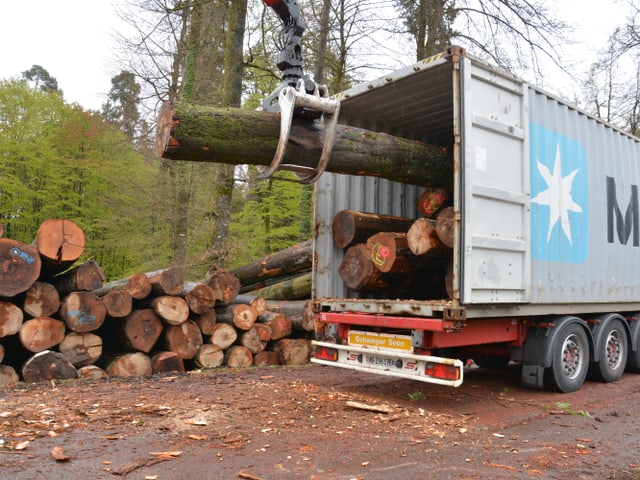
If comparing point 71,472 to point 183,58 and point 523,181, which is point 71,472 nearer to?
point 523,181

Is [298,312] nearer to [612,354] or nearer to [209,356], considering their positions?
[209,356]

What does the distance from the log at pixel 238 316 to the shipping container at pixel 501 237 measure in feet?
5.82

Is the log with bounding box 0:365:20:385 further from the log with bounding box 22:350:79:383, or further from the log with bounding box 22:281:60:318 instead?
the log with bounding box 22:281:60:318

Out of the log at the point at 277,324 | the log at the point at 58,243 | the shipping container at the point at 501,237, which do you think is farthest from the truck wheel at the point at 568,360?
the log at the point at 58,243

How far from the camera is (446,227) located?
605 centimetres

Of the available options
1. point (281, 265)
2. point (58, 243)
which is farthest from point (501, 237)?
point (281, 265)

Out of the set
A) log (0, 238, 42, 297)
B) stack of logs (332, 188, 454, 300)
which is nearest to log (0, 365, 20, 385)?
log (0, 238, 42, 297)

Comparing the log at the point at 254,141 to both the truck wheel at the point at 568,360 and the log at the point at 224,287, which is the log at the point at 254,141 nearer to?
the truck wheel at the point at 568,360

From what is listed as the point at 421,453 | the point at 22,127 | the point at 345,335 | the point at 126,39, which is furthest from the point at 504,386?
the point at 22,127

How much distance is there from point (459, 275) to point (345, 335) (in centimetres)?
170

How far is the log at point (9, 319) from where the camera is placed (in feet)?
21.2

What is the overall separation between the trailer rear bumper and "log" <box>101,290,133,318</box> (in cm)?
255

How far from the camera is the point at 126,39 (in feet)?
49.2

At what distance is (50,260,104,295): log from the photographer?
7082 mm
